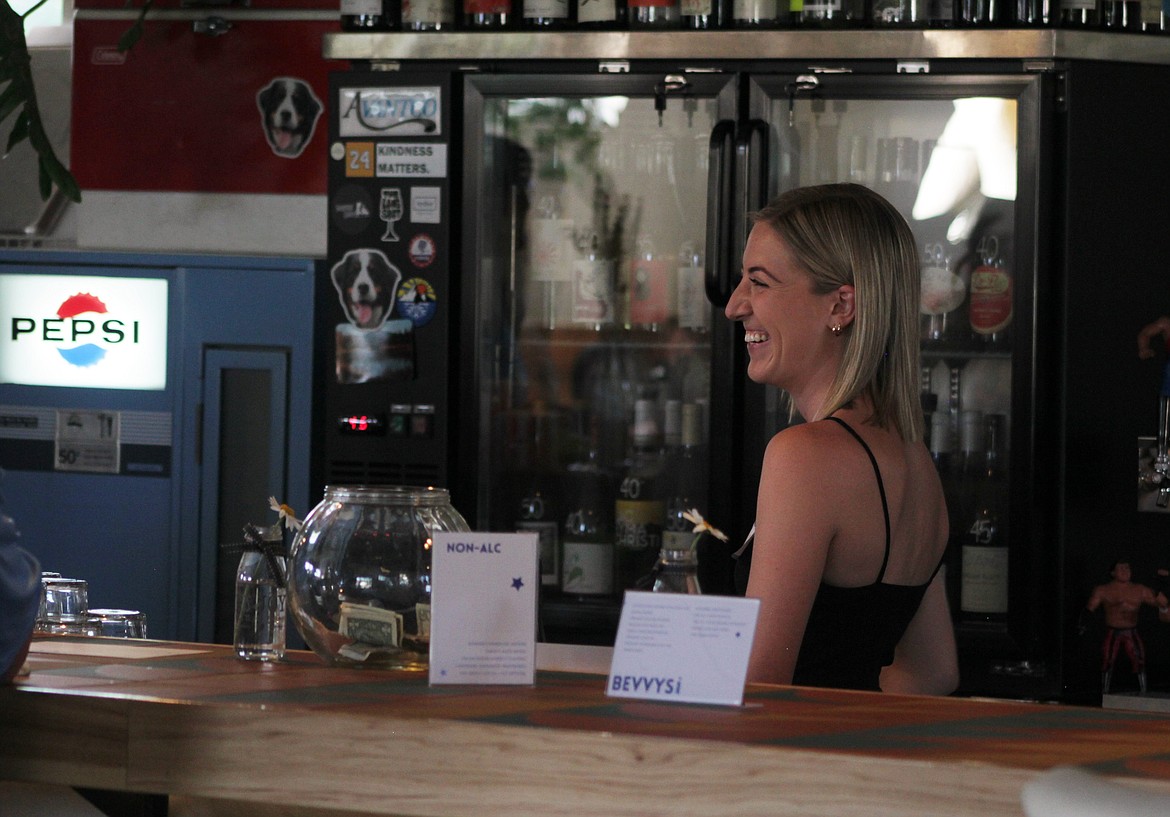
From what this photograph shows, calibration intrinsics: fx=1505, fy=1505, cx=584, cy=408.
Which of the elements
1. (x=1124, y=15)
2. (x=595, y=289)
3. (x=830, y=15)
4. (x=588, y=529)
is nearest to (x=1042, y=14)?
(x=1124, y=15)

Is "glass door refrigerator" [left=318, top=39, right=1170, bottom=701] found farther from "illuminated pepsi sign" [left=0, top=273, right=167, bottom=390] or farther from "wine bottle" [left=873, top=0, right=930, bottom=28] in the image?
"illuminated pepsi sign" [left=0, top=273, right=167, bottom=390]

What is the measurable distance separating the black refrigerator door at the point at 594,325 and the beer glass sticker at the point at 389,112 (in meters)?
0.15

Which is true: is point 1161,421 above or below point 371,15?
below

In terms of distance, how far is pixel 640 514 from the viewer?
3828 millimetres

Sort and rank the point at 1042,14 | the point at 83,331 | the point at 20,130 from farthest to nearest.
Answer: the point at 83,331 → the point at 20,130 → the point at 1042,14

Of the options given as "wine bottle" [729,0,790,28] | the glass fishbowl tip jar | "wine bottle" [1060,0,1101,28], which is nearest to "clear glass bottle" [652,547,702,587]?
the glass fishbowl tip jar

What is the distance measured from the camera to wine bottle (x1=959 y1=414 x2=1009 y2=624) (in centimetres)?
360

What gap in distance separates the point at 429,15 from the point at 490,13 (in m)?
0.15

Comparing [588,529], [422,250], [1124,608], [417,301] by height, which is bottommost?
[1124,608]

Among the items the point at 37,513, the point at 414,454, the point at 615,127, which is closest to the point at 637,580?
the point at 414,454

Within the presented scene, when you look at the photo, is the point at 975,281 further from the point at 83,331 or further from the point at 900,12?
the point at 83,331

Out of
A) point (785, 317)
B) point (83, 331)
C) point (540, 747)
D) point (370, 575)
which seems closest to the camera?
point (540, 747)

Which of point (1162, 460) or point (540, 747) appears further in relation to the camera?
point (1162, 460)

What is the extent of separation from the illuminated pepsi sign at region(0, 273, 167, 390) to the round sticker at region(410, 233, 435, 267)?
91 centimetres
